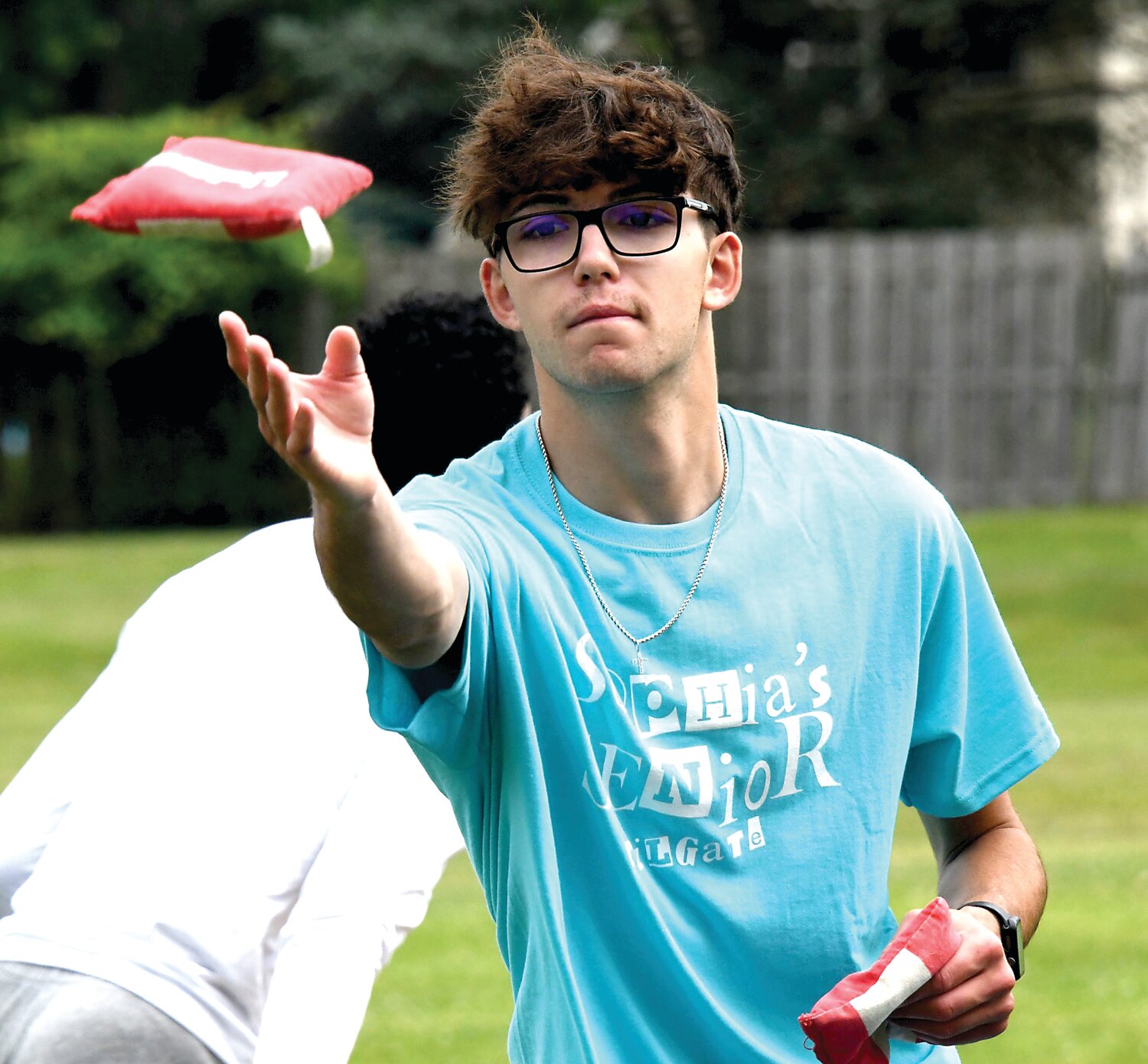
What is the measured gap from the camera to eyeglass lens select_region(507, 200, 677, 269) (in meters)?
2.24

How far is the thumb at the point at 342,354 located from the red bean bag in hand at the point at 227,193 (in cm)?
39

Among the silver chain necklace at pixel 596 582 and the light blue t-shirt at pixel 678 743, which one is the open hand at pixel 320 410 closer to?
the light blue t-shirt at pixel 678 743

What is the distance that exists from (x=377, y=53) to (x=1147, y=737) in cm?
1435

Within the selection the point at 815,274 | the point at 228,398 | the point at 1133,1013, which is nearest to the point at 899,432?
the point at 815,274

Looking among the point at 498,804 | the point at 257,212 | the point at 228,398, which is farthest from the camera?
the point at 228,398

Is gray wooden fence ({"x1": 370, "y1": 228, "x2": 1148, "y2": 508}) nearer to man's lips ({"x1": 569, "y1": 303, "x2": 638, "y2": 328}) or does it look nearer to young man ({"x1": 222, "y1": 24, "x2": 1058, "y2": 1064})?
young man ({"x1": 222, "y1": 24, "x2": 1058, "y2": 1064})

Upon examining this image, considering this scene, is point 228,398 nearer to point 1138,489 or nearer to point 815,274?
point 815,274

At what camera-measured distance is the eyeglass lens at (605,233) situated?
2.24 m

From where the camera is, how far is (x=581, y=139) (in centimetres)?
225

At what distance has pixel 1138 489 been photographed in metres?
16.4

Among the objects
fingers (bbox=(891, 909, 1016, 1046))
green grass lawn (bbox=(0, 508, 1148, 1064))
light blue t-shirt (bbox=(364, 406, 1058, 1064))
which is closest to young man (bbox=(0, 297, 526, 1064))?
light blue t-shirt (bbox=(364, 406, 1058, 1064))

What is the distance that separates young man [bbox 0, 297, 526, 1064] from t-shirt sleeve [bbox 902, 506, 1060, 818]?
30.6 inches

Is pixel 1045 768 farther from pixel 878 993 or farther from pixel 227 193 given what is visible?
pixel 227 193

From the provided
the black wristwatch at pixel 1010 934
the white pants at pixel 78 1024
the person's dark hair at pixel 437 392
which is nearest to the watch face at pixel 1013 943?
the black wristwatch at pixel 1010 934
